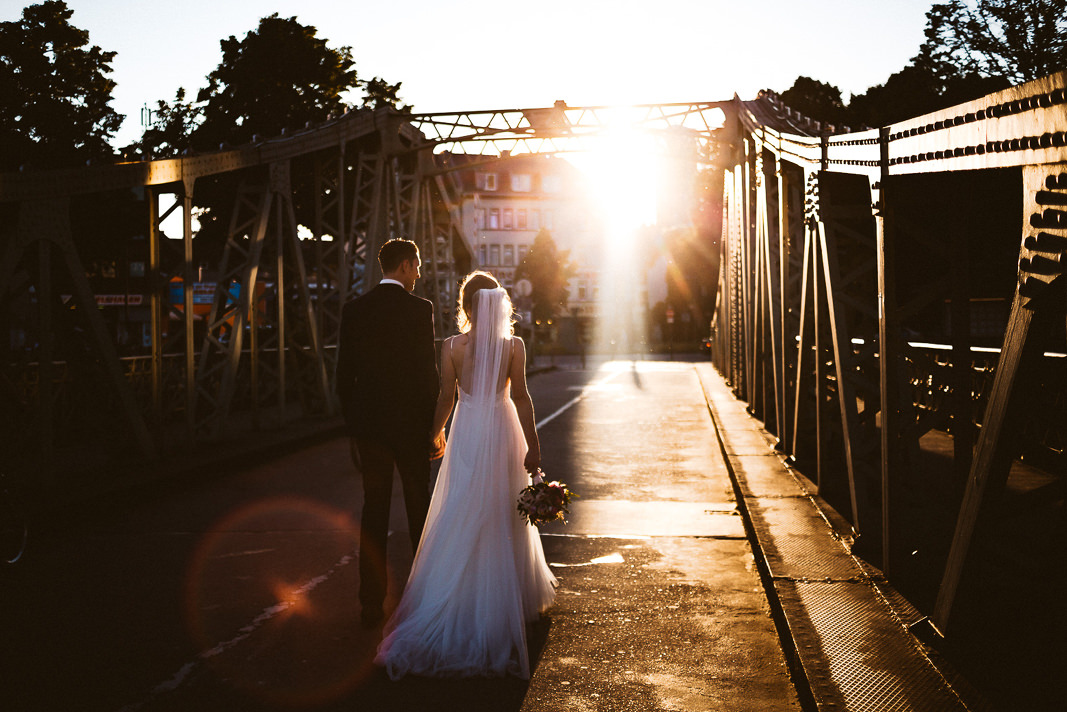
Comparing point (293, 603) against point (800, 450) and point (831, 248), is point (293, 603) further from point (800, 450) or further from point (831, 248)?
point (800, 450)

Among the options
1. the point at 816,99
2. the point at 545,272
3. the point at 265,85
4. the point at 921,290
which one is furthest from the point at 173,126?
the point at 545,272

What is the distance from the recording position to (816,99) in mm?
50406

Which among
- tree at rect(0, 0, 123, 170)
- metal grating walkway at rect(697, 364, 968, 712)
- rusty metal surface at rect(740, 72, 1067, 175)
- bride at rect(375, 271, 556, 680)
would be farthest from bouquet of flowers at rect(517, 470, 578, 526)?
tree at rect(0, 0, 123, 170)

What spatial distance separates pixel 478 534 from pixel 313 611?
50.5 inches

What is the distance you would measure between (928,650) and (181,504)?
7.46m

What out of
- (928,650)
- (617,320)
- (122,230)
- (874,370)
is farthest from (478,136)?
(617,320)

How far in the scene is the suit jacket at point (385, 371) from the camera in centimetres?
599

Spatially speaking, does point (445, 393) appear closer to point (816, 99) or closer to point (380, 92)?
point (380, 92)

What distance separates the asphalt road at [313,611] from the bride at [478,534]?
15 cm

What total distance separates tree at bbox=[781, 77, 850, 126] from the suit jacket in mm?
45084

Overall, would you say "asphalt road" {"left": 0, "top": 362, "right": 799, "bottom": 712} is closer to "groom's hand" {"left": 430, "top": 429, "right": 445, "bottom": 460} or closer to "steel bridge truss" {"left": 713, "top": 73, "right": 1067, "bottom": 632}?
"groom's hand" {"left": 430, "top": 429, "right": 445, "bottom": 460}

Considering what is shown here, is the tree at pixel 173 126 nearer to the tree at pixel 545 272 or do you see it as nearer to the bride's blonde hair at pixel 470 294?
the bride's blonde hair at pixel 470 294

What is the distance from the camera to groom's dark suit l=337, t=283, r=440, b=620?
598 cm

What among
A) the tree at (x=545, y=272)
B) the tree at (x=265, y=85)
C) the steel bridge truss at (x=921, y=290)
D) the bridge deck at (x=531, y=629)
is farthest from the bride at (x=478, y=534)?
the tree at (x=545, y=272)
